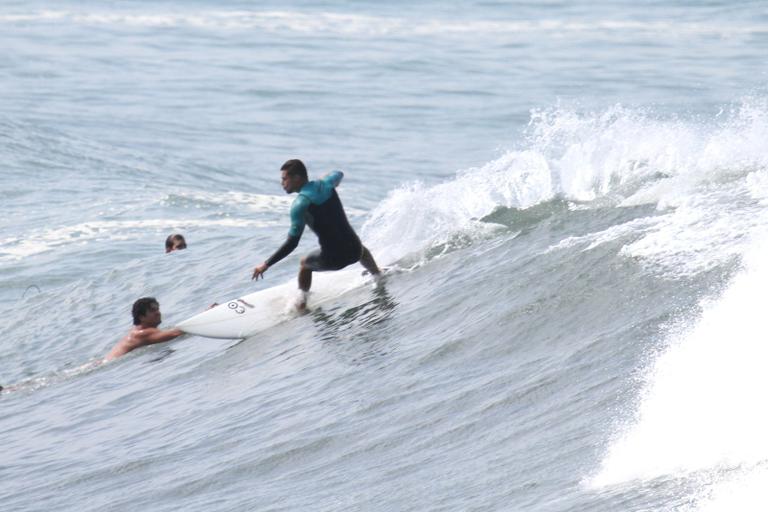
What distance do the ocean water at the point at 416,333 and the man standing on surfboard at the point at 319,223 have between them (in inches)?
19.5

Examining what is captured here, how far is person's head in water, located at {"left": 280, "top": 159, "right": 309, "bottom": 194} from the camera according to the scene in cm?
1224

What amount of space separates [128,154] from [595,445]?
22.2 metres

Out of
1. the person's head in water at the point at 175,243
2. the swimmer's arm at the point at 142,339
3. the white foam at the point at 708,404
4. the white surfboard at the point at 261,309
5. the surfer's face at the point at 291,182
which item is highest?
the surfer's face at the point at 291,182

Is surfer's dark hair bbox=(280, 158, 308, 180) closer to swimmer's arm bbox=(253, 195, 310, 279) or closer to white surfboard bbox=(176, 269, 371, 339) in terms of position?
swimmer's arm bbox=(253, 195, 310, 279)

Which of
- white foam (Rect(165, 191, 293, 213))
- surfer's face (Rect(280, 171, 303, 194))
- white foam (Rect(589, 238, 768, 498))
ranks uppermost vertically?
surfer's face (Rect(280, 171, 303, 194))

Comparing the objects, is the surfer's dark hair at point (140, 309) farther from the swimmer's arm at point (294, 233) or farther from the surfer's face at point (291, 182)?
the surfer's face at point (291, 182)

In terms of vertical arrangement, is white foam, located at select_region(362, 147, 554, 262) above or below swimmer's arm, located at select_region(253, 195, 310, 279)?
below

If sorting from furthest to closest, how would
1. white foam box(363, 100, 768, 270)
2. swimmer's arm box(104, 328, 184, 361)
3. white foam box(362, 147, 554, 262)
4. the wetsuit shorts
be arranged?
1. white foam box(362, 147, 554, 262)
2. swimmer's arm box(104, 328, 184, 361)
3. the wetsuit shorts
4. white foam box(363, 100, 768, 270)

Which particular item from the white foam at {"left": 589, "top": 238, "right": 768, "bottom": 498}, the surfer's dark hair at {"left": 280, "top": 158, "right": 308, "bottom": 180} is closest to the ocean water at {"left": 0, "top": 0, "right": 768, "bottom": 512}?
the white foam at {"left": 589, "top": 238, "right": 768, "bottom": 498}

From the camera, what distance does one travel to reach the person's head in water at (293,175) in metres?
12.2

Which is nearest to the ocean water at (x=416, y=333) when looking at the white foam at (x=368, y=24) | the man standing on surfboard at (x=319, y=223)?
the man standing on surfboard at (x=319, y=223)

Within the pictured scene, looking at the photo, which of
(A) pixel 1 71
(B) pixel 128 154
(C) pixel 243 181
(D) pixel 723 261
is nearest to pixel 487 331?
(D) pixel 723 261

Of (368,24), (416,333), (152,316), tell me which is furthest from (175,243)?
(368,24)

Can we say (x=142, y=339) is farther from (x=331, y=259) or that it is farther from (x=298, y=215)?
(x=298, y=215)
